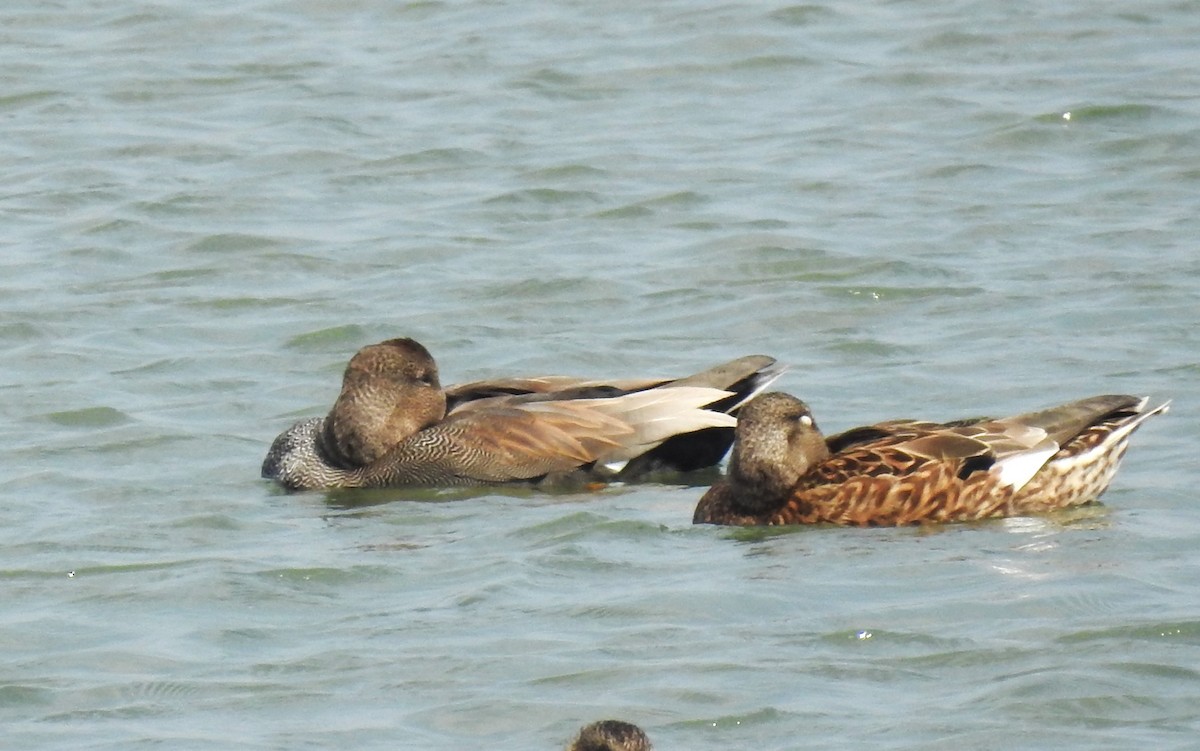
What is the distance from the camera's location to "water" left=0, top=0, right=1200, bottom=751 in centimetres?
788

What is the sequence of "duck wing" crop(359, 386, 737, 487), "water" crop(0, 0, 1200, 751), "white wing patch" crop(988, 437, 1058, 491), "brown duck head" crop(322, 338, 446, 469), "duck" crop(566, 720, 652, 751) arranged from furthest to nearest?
"brown duck head" crop(322, 338, 446, 469), "duck wing" crop(359, 386, 737, 487), "white wing patch" crop(988, 437, 1058, 491), "water" crop(0, 0, 1200, 751), "duck" crop(566, 720, 652, 751)

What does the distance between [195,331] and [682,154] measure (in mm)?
4777

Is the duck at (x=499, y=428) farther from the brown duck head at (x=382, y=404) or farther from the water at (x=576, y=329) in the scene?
the water at (x=576, y=329)

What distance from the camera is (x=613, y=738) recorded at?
6.27 metres

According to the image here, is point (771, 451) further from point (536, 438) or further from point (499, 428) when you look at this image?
point (499, 428)

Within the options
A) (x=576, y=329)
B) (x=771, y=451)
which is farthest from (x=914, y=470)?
(x=576, y=329)

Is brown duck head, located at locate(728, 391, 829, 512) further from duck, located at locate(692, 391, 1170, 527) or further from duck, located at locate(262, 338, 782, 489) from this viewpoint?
duck, located at locate(262, 338, 782, 489)

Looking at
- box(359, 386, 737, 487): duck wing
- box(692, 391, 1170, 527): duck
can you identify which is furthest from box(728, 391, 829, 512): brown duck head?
box(359, 386, 737, 487): duck wing

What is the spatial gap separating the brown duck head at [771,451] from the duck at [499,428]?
1.11 meters

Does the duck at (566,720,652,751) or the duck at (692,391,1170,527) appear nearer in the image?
the duck at (566,720,652,751)

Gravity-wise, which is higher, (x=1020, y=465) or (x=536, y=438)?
(x=1020, y=465)

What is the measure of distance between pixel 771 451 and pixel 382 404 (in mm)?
2146

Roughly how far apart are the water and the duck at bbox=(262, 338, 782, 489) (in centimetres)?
17

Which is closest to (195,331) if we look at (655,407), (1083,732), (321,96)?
(655,407)
